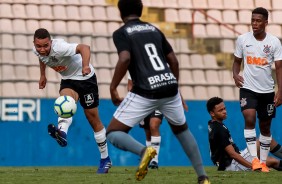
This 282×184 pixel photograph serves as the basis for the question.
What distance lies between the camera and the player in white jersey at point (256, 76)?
12328mm

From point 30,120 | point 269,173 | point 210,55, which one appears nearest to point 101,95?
point 30,120

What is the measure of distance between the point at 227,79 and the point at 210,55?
752mm

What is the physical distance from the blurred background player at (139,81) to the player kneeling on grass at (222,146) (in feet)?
11.9

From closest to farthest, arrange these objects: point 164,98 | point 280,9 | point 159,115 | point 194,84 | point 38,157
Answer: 1. point 164,98
2. point 159,115
3. point 38,157
4. point 194,84
5. point 280,9

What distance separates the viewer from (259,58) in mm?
12453

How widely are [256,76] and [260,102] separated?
361 millimetres

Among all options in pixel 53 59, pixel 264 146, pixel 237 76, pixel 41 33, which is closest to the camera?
pixel 41 33

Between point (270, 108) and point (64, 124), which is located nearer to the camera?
point (64, 124)

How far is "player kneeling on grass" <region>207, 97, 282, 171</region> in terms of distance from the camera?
486 inches

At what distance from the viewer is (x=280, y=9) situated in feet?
70.9

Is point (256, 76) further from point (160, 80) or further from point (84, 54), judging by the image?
point (160, 80)

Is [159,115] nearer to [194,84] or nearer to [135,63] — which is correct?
[194,84]

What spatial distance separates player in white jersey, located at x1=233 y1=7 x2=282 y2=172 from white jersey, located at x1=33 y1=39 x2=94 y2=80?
78.8 inches

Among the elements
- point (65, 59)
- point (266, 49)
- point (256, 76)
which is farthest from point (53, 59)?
point (266, 49)
